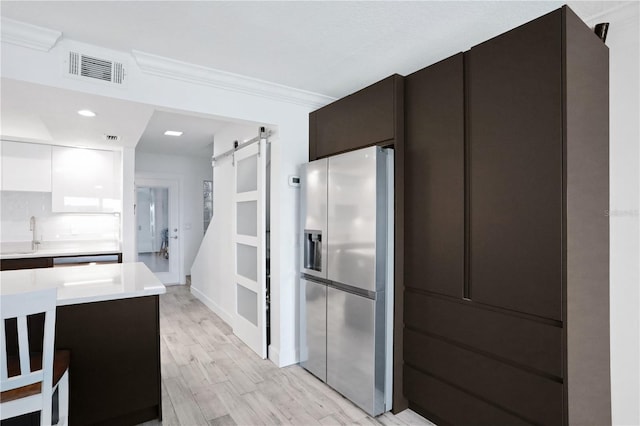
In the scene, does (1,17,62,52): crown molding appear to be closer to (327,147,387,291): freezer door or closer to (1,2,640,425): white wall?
(1,2,640,425): white wall

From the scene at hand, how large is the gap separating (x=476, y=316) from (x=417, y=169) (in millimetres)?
996

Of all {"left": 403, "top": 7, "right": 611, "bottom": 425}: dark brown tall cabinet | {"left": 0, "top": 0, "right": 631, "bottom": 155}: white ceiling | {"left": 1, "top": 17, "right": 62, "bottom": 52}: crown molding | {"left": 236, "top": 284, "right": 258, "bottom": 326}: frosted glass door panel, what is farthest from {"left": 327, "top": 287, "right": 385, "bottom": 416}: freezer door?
{"left": 1, "top": 17, "right": 62, "bottom": 52}: crown molding

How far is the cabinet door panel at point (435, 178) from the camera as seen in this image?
2.12 meters

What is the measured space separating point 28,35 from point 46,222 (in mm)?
3076

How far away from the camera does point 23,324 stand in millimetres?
1327

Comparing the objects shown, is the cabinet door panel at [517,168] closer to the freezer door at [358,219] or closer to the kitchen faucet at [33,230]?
the freezer door at [358,219]

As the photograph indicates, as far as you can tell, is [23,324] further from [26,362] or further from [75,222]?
[75,222]

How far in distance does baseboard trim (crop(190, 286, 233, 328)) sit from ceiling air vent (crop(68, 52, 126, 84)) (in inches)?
116

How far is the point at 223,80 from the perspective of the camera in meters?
2.74

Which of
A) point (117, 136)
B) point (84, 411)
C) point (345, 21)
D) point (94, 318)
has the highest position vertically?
point (345, 21)

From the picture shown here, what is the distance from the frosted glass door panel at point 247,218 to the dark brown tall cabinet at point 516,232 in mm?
1806

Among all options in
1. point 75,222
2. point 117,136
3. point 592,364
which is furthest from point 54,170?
point 592,364

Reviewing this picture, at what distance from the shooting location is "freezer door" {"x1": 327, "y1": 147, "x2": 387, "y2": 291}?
235 centimetres

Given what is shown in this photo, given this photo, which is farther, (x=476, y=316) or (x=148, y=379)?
(x=148, y=379)
